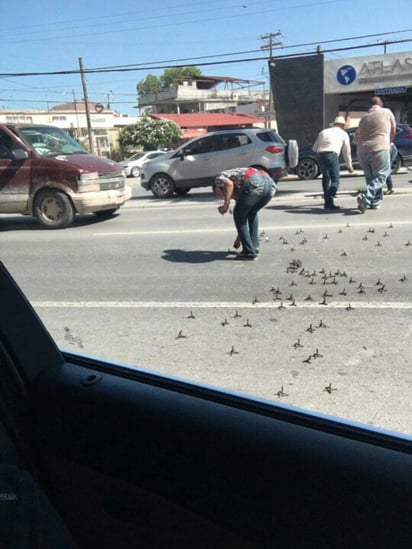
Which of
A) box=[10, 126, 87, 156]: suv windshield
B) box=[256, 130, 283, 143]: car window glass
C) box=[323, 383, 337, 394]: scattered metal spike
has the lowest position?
box=[323, 383, 337, 394]: scattered metal spike

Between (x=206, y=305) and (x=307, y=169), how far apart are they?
12.7 metres

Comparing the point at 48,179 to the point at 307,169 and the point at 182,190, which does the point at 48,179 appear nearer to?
the point at 182,190

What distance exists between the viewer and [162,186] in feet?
45.7

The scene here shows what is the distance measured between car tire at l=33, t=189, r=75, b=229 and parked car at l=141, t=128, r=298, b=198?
4.80 meters

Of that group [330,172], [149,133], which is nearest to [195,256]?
[330,172]

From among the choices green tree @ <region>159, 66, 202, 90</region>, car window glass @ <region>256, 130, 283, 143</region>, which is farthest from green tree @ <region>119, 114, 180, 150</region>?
car window glass @ <region>256, 130, 283, 143</region>

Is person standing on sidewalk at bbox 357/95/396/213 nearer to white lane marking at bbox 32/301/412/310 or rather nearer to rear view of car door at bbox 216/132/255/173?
rear view of car door at bbox 216/132/255/173

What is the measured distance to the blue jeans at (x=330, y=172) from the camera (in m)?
9.62

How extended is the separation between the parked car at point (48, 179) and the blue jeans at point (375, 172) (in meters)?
4.76

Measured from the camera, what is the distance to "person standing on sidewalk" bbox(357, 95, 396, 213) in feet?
29.7

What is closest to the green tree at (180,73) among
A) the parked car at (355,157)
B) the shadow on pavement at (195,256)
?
the parked car at (355,157)

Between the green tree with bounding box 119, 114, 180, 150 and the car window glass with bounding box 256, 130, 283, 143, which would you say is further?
the green tree with bounding box 119, 114, 180, 150

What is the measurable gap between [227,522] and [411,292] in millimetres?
3996

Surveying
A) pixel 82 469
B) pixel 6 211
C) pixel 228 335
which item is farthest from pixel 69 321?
pixel 6 211
